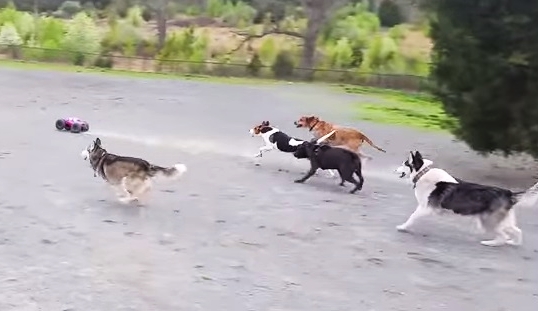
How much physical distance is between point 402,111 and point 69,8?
21704mm

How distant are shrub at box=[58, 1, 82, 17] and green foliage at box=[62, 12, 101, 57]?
8094 mm

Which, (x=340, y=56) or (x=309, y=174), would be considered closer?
(x=309, y=174)

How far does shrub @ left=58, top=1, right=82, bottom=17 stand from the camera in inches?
1401

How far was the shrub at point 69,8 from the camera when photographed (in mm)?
35594

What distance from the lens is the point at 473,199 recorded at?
614 cm

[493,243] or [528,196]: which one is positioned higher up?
[528,196]

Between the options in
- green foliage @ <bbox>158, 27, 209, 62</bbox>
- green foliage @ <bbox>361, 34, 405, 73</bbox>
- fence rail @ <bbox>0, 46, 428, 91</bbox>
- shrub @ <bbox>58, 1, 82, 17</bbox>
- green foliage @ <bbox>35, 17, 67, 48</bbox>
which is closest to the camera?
fence rail @ <bbox>0, 46, 428, 91</bbox>

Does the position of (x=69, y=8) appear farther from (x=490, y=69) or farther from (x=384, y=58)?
(x=490, y=69)

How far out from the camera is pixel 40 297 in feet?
14.5

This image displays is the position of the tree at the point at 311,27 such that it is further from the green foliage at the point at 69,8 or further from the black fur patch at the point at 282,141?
the black fur patch at the point at 282,141

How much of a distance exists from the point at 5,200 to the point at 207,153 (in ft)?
11.8

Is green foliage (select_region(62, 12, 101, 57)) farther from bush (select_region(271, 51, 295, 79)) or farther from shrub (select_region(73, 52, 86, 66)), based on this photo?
bush (select_region(271, 51, 295, 79))

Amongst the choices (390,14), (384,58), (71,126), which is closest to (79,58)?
(384,58)

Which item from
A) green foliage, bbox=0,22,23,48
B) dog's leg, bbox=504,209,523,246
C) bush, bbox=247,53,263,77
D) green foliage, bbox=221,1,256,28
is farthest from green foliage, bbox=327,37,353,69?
dog's leg, bbox=504,209,523,246
